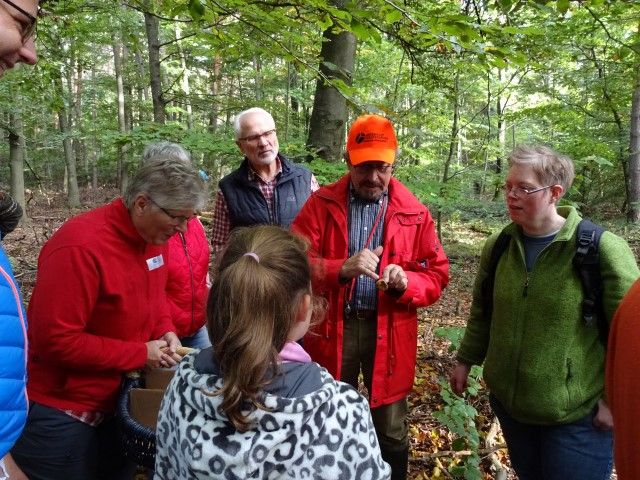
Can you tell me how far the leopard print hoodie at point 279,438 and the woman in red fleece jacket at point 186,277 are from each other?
164 cm

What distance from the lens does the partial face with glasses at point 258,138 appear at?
3.37 meters

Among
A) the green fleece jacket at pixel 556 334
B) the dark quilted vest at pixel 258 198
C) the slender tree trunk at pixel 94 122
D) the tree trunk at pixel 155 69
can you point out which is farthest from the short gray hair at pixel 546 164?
the slender tree trunk at pixel 94 122

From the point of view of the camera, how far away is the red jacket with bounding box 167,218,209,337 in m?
2.93

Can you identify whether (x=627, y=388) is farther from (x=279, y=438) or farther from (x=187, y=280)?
(x=187, y=280)

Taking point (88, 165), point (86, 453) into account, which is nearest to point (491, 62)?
point (86, 453)

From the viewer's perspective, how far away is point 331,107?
5.08 m

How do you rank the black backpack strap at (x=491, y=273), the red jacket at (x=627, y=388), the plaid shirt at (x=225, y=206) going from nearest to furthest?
1. the red jacket at (x=627, y=388)
2. the black backpack strap at (x=491, y=273)
3. the plaid shirt at (x=225, y=206)

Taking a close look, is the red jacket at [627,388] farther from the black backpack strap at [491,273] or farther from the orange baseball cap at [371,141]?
the orange baseball cap at [371,141]

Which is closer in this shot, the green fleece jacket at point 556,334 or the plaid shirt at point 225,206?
the green fleece jacket at point 556,334

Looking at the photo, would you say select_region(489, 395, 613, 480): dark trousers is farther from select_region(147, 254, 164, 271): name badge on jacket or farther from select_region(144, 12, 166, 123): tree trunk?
select_region(144, 12, 166, 123): tree trunk

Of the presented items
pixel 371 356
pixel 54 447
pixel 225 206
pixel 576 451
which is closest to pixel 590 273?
pixel 576 451

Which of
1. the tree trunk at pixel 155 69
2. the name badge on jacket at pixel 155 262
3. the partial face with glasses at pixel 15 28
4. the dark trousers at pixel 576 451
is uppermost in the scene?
the tree trunk at pixel 155 69

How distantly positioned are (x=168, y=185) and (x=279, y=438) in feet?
4.32

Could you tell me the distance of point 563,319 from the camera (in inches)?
79.8
